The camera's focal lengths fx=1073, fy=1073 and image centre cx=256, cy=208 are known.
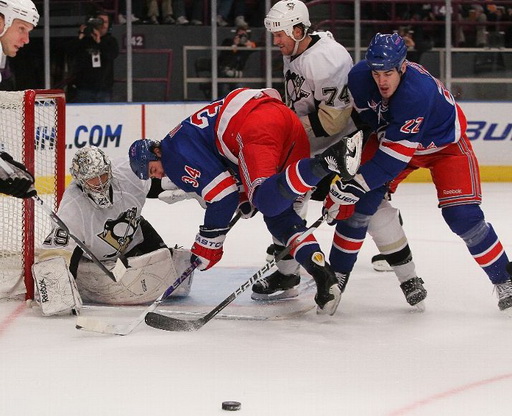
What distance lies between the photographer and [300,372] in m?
2.98

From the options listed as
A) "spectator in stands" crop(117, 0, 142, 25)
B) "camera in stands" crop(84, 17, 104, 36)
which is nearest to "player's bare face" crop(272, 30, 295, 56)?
"camera in stands" crop(84, 17, 104, 36)

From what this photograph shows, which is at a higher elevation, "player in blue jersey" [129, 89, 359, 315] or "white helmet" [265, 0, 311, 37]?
"white helmet" [265, 0, 311, 37]

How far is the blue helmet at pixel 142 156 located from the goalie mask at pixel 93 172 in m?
0.24

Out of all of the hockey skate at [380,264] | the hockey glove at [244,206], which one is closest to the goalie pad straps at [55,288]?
the hockey glove at [244,206]

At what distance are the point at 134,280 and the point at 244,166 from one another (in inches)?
26.9

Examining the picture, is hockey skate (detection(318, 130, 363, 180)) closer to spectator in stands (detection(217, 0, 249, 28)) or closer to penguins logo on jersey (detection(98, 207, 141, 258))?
penguins logo on jersey (detection(98, 207, 141, 258))

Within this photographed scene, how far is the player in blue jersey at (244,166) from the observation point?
346 cm

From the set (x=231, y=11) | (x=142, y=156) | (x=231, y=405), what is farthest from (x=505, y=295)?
(x=231, y=11)

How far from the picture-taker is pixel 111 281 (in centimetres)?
391

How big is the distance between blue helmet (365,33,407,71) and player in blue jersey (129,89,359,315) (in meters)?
0.38

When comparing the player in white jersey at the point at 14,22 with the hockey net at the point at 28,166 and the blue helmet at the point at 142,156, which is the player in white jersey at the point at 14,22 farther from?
the blue helmet at the point at 142,156

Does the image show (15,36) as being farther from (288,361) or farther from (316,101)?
(288,361)

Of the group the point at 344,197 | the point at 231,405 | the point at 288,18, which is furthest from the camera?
the point at 288,18

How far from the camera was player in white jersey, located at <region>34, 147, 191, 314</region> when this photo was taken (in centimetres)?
385
